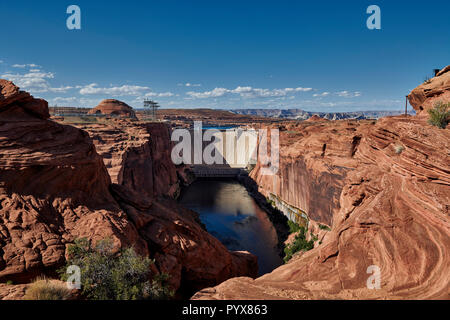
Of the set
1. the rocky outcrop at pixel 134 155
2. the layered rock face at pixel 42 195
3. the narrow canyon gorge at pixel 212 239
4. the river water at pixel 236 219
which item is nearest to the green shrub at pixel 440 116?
the narrow canyon gorge at pixel 212 239

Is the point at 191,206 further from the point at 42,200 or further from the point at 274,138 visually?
the point at 42,200

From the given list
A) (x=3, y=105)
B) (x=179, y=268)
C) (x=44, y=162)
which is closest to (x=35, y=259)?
(x=44, y=162)

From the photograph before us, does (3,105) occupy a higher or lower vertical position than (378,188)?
higher

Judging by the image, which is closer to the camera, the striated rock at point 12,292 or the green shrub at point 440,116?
the striated rock at point 12,292

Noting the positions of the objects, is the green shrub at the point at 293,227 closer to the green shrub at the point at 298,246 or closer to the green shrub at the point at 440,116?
the green shrub at the point at 298,246

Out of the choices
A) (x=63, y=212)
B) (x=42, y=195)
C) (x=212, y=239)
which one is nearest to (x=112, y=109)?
(x=212, y=239)

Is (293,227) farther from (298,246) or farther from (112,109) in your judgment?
(112,109)

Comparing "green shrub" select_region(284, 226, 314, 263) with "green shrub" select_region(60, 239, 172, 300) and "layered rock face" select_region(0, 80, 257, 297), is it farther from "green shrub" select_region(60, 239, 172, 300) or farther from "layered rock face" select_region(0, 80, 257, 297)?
"green shrub" select_region(60, 239, 172, 300)
